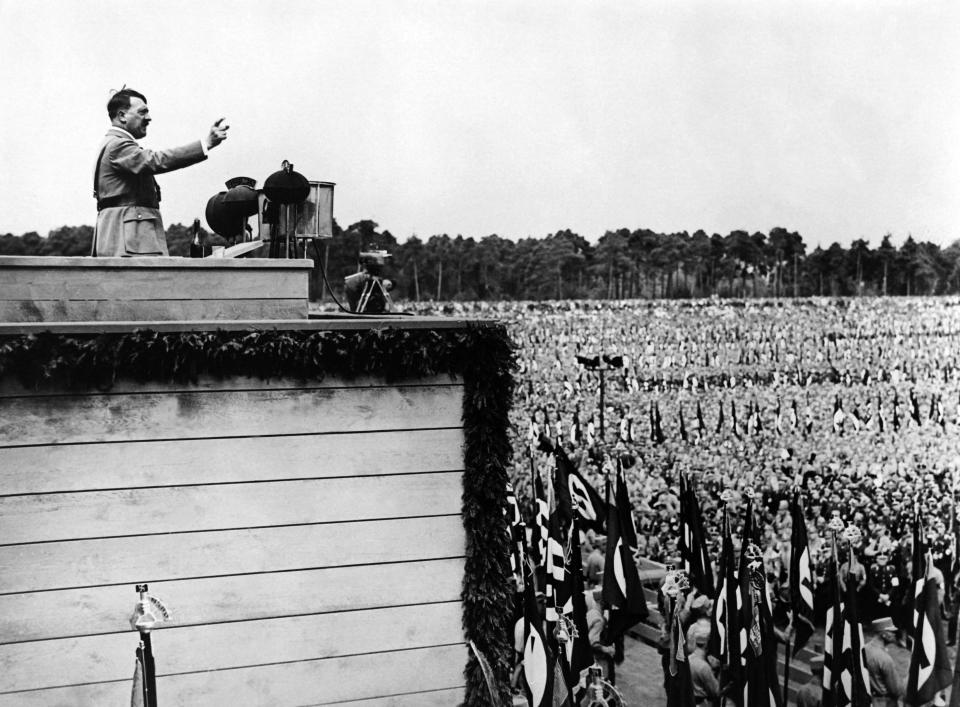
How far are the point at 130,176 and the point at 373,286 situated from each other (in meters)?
1.99

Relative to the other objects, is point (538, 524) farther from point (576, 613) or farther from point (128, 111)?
point (128, 111)

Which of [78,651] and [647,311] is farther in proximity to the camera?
[647,311]

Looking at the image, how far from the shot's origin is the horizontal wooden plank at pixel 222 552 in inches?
220

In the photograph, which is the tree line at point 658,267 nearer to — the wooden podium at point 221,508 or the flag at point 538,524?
the flag at point 538,524

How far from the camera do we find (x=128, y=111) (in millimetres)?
6840

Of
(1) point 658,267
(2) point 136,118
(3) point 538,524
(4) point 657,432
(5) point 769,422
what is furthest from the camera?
(1) point 658,267

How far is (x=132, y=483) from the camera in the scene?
18.8 feet

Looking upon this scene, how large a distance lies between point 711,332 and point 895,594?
171 ft

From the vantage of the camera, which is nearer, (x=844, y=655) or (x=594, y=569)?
(x=844, y=655)

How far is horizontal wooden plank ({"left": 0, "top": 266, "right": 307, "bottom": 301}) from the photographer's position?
6046mm

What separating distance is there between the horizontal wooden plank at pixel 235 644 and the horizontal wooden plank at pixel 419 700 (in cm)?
32

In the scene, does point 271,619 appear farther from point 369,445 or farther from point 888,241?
point 888,241

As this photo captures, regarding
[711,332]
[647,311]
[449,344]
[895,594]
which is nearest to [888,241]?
[647,311]

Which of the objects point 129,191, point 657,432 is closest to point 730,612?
point 129,191
